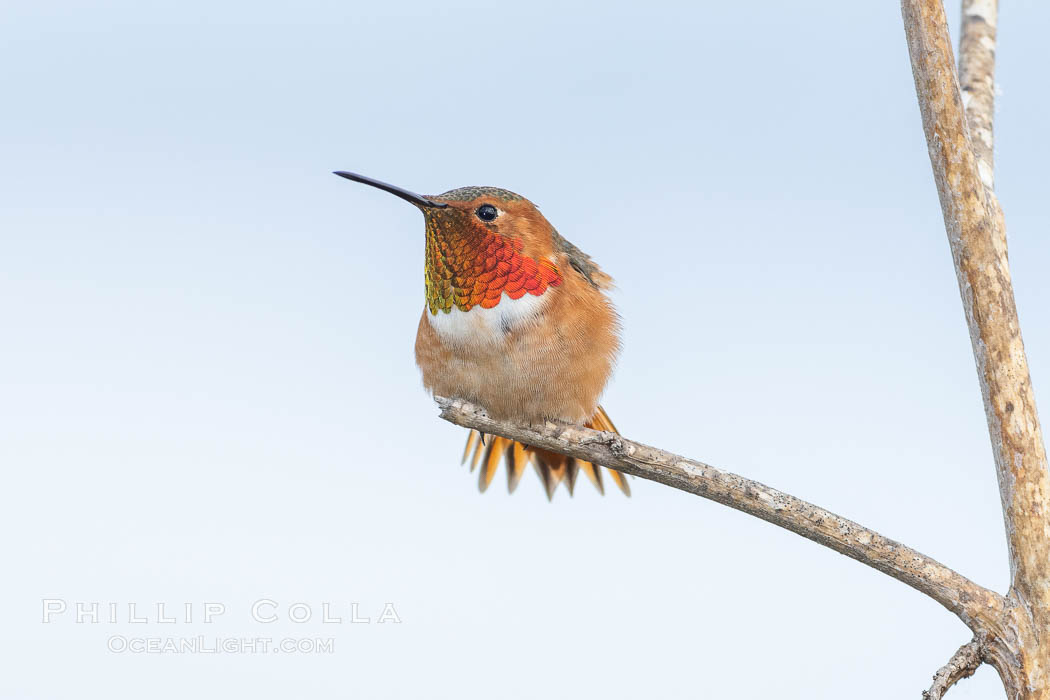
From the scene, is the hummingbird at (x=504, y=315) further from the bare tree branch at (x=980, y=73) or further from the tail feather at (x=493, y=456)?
the bare tree branch at (x=980, y=73)

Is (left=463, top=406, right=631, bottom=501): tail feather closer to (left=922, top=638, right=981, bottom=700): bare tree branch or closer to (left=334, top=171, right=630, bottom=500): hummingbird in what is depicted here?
(left=334, top=171, right=630, bottom=500): hummingbird

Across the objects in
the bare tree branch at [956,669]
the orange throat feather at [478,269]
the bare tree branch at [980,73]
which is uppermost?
the bare tree branch at [980,73]

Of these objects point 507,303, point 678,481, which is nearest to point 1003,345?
point 678,481

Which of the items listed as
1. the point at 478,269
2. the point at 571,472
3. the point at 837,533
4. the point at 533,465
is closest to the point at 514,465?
the point at 533,465

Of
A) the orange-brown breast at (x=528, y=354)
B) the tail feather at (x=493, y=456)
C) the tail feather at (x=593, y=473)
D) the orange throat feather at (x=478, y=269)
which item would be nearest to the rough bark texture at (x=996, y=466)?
the orange-brown breast at (x=528, y=354)

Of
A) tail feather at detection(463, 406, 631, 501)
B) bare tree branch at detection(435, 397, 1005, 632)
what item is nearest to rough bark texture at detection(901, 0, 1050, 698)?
bare tree branch at detection(435, 397, 1005, 632)

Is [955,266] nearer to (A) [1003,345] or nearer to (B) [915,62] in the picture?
(A) [1003,345]

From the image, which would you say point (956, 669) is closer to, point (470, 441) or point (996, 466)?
A: point (996, 466)
